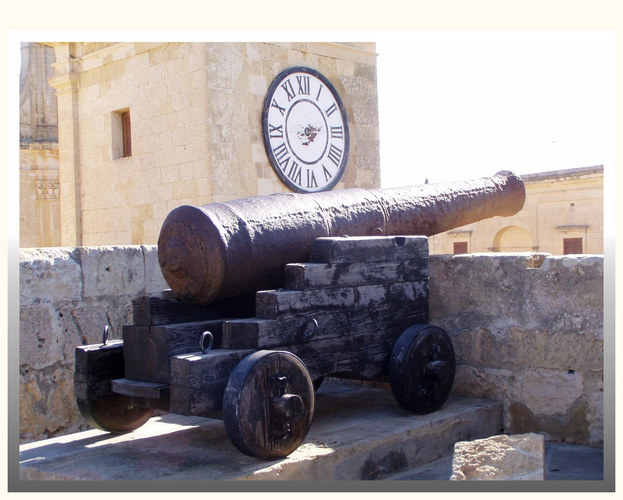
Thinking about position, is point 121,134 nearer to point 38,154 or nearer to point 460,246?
point 38,154

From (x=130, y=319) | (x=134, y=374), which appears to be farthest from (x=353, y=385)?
(x=134, y=374)

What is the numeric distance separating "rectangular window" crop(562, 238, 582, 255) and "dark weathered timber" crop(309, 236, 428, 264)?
49.2 ft

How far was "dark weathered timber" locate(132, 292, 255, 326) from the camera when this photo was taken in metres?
3.44

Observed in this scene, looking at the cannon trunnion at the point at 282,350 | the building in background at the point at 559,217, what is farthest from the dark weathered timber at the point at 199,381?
the building in background at the point at 559,217

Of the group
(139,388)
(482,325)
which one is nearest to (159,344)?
(139,388)

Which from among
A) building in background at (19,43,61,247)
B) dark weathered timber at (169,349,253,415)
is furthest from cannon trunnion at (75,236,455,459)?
building in background at (19,43,61,247)

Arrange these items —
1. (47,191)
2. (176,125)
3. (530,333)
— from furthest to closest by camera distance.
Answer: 1. (47,191)
2. (176,125)
3. (530,333)

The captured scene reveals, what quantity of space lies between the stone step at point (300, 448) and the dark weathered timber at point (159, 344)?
341 millimetres

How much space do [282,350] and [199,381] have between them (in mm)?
428

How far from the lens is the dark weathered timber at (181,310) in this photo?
A: 3.44 m

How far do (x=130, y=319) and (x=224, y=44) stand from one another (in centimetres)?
387

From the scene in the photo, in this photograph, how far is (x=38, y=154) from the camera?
14.2 metres

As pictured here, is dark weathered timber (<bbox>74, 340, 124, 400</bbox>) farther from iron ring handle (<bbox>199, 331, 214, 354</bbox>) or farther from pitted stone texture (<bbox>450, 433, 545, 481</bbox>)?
pitted stone texture (<bbox>450, 433, 545, 481</bbox>)

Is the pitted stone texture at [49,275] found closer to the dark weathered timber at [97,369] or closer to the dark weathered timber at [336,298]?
the dark weathered timber at [97,369]
